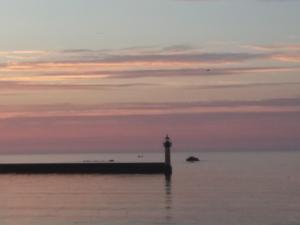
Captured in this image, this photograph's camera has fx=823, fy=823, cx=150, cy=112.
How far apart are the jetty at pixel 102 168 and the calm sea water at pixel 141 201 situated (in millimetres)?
804

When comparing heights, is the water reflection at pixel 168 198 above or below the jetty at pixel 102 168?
above

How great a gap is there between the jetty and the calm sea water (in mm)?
804

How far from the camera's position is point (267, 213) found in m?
47.7

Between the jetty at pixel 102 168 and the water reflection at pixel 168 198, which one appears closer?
the water reflection at pixel 168 198

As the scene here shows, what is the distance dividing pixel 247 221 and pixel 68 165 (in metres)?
39.3

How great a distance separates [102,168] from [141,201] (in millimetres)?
25210

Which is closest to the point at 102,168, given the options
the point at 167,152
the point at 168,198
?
the point at 167,152

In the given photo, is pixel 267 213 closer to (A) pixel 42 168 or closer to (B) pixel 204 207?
(B) pixel 204 207

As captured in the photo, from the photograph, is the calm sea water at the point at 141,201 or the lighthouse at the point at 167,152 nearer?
the calm sea water at the point at 141,201

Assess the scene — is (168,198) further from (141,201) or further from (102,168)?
(102,168)

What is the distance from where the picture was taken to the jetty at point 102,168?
7869cm

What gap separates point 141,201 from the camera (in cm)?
5544

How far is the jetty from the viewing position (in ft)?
258

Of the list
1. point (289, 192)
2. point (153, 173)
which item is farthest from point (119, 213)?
point (153, 173)
